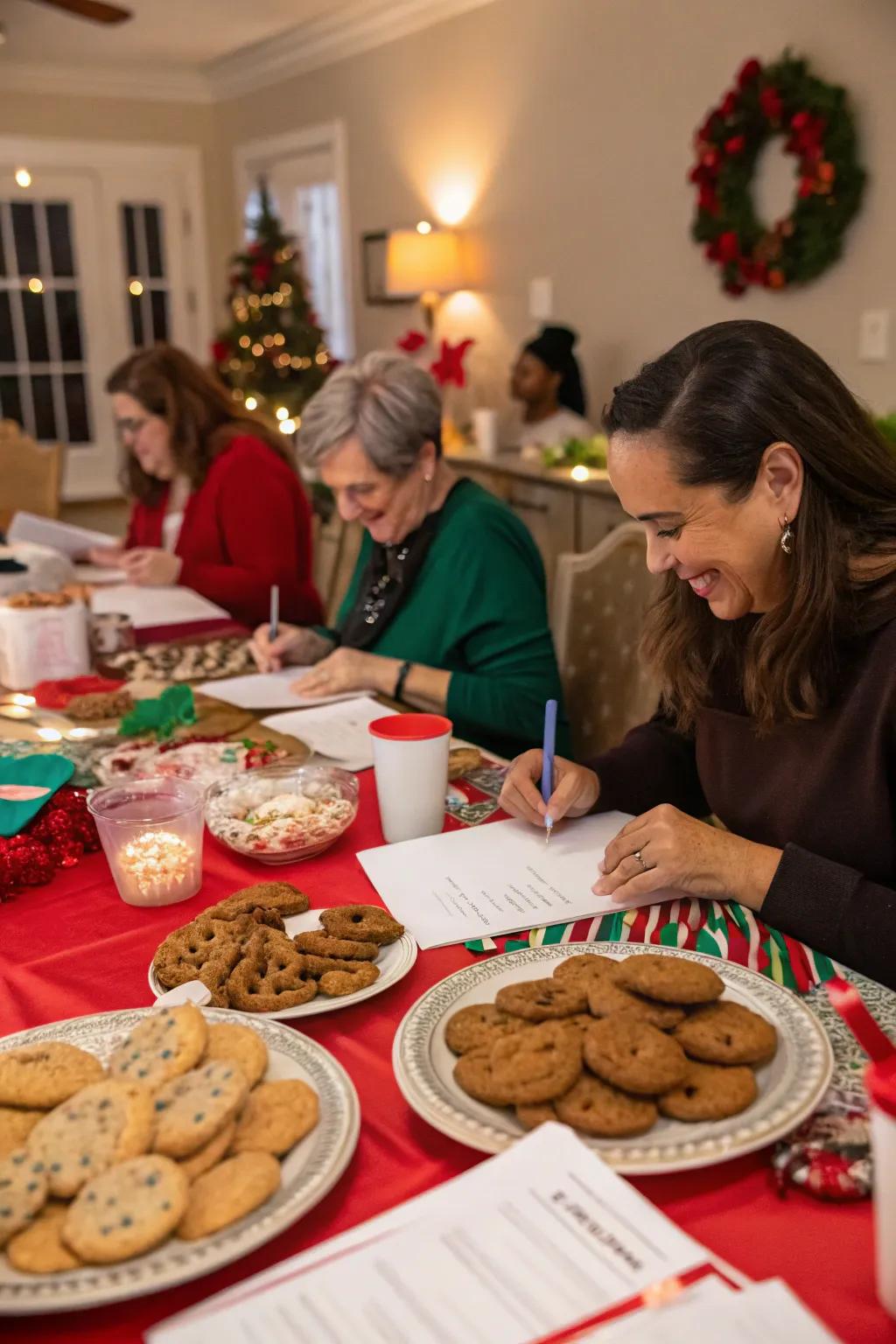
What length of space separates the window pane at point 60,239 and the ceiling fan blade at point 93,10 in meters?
3.39

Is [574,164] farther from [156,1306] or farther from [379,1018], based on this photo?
[156,1306]

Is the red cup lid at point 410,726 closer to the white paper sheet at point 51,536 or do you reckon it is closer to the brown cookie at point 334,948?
the brown cookie at point 334,948

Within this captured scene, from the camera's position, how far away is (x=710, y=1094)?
0.80 metres

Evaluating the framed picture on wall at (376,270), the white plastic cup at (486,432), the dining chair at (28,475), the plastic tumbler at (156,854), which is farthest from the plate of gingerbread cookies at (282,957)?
the framed picture on wall at (376,270)

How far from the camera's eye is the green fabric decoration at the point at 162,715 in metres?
1.81

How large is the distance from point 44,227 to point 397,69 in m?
2.45

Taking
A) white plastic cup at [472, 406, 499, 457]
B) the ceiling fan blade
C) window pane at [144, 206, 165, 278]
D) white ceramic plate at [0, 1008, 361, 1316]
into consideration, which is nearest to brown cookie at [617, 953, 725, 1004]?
white ceramic plate at [0, 1008, 361, 1316]

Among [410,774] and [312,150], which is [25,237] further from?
[410,774]

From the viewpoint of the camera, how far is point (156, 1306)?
701mm

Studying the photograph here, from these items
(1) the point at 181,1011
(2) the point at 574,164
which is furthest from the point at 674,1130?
(2) the point at 574,164

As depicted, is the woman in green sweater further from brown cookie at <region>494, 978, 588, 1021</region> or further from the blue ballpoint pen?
brown cookie at <region>494, 978, 588, 1021</region>

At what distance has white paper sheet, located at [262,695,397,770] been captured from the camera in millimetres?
1686

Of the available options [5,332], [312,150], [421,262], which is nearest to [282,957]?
[421,262]

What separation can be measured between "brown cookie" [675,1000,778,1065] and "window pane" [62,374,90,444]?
6799 mm
